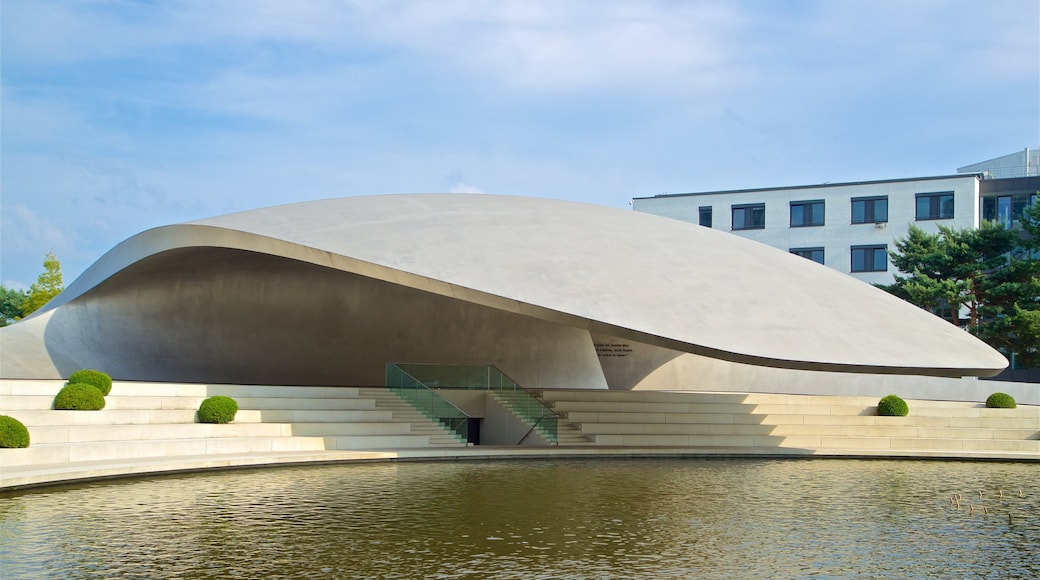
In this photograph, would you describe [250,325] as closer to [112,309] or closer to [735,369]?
[112,309]

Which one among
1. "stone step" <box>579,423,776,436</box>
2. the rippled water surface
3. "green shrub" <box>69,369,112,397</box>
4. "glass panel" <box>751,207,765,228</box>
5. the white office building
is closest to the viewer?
the rippled water surface

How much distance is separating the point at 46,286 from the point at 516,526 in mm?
46983

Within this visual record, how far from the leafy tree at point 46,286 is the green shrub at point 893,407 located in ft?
135

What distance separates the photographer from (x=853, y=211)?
43688 millimetres

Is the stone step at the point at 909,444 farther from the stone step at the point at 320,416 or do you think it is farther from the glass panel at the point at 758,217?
the glass panel at the point at 758,217

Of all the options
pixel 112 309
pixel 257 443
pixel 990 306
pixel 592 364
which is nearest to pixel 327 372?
pixel 112 309

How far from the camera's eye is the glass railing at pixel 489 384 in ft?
63.6

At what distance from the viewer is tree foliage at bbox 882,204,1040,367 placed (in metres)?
32.3

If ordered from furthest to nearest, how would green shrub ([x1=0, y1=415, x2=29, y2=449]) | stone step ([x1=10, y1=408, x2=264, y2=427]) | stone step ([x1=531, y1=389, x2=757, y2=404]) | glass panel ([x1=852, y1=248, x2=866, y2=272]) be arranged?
glass panel ([x1=852, y1=248, x2=866, y2=272]) → stone step ([x1=531, y1=389, x2=757, y2=404]) → stone step ([x1=10, y1=408, x2=264, y2=427]) → green shrub ([x1=0, y1=415, x2=29, y2=449])

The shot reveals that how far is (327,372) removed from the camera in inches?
1011

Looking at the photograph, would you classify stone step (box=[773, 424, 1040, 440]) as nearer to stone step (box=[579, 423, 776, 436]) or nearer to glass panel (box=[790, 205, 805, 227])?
stone step (box=[579, 423, 776, 436])

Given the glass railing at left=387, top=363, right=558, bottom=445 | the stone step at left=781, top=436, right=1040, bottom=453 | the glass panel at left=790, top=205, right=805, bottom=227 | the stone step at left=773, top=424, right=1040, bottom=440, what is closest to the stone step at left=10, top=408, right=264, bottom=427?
the glass railing at left=387, top=363, right=558, bottom=445

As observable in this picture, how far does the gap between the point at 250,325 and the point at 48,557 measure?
1742 cm

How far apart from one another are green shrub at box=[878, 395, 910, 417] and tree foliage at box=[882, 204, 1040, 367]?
12576mm
